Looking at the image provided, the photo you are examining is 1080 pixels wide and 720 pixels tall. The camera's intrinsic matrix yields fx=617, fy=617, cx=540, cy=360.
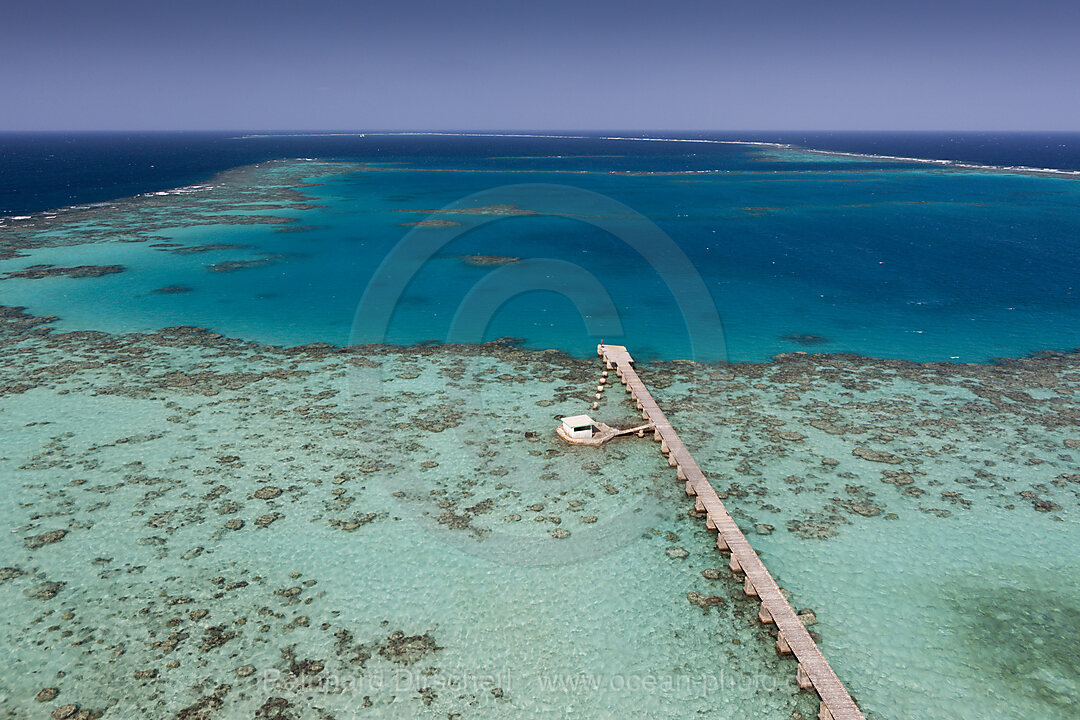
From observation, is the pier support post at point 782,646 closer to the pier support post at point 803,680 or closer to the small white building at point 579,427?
the pier support post at point 803,680

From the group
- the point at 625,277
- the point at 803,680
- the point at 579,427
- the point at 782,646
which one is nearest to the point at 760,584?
the point at 782,646

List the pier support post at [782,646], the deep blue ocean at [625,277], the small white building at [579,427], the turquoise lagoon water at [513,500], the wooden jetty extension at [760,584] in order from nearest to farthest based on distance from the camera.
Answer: the wooden jetty extension at [760,584], the turquoise lagoon water at [513,500], the pier support post at [782,646], the small white building at [579,427], the deep blue ocean at [625,277]

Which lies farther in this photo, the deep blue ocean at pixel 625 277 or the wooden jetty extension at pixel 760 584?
the deep blue ocean at pixel 625 277

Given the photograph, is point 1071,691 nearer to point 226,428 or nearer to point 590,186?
point 226,428

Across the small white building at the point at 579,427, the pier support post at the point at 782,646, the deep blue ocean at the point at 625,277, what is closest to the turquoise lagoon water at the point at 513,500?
the pier support post at the point at 782,646

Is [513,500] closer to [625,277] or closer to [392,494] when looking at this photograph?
[392,494]
